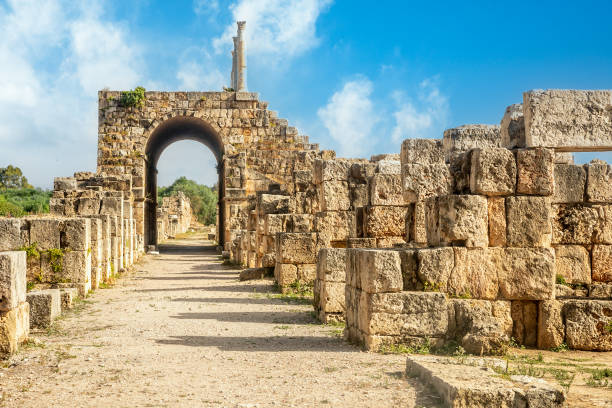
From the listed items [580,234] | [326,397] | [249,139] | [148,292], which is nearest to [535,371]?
[326,397]

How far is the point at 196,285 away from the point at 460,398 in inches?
406

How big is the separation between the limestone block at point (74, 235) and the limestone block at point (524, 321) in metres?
7.02

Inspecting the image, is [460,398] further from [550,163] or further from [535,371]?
[550,163]

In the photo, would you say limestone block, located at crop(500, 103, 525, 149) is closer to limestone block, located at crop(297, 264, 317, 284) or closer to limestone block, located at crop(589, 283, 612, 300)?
limestone block, located at crop(589, 283, 612, 300)

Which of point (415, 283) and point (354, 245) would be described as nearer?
point (415, 283)

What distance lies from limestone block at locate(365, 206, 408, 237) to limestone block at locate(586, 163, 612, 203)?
285 cm

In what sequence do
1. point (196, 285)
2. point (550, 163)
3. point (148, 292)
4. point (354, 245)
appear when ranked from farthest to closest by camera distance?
1. point (196, 285)
2. point (148, 292)
3. point (354, 245)
4. point (550, 163)

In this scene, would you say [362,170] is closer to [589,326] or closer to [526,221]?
[526,221]

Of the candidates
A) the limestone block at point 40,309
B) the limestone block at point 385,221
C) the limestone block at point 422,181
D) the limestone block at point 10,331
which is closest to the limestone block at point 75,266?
the limestone block at point 40,309

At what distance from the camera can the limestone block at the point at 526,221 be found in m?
7.62

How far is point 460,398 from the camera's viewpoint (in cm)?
451

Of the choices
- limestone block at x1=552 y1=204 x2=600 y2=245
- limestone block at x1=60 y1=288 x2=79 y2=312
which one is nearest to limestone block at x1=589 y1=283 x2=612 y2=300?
limestone block at x1=552 y1=204 x2=600 y2=245

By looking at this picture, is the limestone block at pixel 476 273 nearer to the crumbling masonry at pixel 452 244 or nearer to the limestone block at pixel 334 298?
the crumbling masonry at pixel 452 244

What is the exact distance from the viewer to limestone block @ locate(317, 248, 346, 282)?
8.88 m
